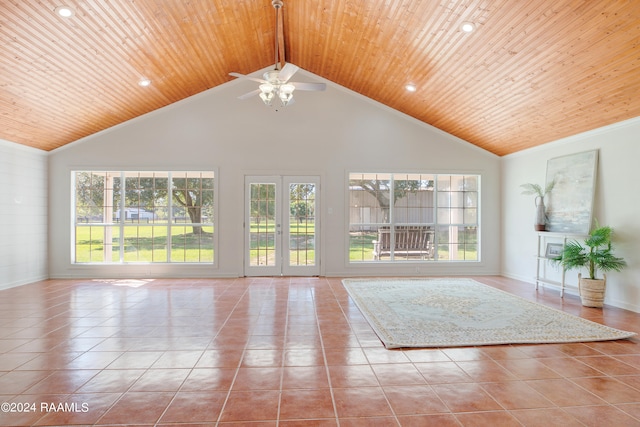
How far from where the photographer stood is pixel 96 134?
6.79 meters

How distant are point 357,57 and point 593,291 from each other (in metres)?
4.82

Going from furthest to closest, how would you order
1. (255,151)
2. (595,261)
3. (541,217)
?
(255,151), (541,217), (595,261)

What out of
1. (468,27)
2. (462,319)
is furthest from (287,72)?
(462,319)

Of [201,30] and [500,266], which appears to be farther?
[500,266]

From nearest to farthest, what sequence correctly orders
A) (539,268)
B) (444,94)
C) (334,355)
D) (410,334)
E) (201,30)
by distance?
(334,355), (410,334), (201,30), (444,94), (539,268)

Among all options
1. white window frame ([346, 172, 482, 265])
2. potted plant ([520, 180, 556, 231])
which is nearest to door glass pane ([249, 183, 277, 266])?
white window frame ([346, 172, 482, 265])

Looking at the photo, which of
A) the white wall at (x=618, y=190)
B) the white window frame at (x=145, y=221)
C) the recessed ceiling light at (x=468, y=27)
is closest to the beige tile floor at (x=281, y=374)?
the white wall at (x=618, y=190)

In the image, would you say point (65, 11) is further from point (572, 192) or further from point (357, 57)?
point (572, 192)

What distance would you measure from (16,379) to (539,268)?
701 centimetres

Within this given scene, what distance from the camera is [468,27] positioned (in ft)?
13.2

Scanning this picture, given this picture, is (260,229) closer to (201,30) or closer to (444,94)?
(201,30)

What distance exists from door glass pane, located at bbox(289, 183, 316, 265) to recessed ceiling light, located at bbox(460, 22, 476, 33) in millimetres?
3824

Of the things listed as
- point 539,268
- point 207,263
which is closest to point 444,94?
point 539,268

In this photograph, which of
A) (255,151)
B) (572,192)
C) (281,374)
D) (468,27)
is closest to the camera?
(281,374)
